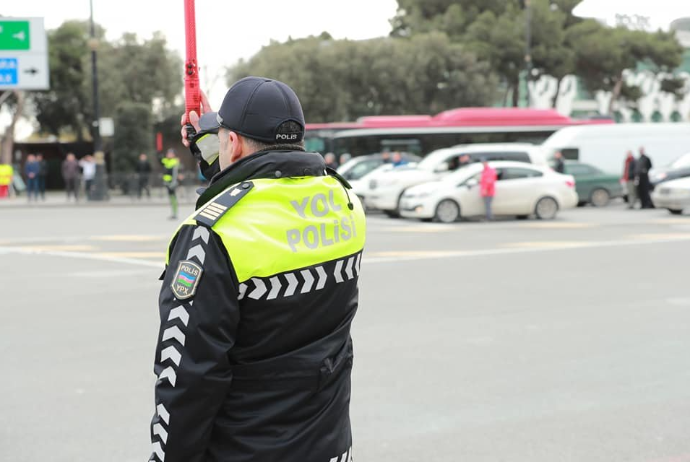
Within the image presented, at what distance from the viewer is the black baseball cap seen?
2223 millimetres

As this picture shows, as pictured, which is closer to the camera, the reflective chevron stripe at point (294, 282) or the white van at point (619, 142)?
the reflective chevron stripe at point (294, 282)

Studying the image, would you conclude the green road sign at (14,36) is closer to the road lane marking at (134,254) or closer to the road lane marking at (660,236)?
the road lane marking at (134,254)

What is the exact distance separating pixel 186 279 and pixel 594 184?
82.7ft

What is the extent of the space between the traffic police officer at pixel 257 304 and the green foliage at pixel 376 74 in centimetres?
3966

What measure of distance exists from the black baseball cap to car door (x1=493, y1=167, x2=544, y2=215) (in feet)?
59.4

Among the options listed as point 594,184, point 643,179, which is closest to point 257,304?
point 643,179

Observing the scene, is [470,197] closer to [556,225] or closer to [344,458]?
[556,225]

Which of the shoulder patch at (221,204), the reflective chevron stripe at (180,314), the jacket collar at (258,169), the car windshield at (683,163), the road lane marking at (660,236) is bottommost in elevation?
the road lane marking at (660,236)

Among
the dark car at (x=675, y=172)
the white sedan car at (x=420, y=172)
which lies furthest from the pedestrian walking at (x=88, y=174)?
the dark car at (x=675, y=172)

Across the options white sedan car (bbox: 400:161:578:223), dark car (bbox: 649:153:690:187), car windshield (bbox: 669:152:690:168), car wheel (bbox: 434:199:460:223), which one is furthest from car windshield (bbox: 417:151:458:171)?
car windshield (bbox: 669:152:690:168)

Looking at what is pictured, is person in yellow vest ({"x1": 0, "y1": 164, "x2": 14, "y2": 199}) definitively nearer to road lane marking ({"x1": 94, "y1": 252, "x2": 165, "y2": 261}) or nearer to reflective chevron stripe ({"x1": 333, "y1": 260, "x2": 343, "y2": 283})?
road lane marking ({"x1": 94, "y1": 252, "x2": 165, "y2": 261})

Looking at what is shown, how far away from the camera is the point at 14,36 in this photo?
27781 millimetres

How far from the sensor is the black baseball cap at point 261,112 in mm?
2223

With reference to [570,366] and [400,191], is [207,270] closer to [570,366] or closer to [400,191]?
[570,366]
